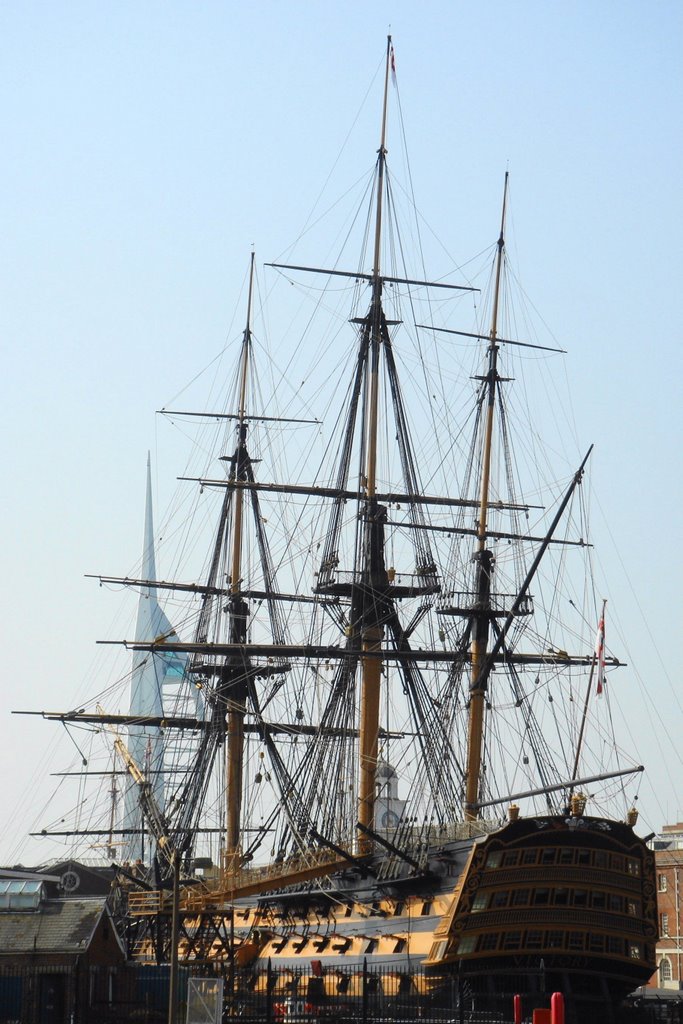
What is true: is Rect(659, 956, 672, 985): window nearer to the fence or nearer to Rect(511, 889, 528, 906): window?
the fence

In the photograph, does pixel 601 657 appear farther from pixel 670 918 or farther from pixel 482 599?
pixel 670 918

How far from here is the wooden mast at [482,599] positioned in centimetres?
6444

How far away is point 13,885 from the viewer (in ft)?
163

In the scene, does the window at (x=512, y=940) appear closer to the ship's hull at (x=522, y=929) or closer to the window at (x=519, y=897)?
the ship's hull at (x=522, y=929)

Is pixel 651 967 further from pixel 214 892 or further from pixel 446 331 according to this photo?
pixel 446 331

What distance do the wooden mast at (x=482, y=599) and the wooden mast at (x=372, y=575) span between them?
12.7 feet

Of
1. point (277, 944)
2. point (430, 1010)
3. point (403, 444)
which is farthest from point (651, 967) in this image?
point (403, 444)

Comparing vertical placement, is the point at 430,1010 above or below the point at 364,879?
below

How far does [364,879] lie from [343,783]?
353 inches

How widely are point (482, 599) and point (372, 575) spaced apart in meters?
5.07

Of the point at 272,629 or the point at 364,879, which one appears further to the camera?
the point at 272,629

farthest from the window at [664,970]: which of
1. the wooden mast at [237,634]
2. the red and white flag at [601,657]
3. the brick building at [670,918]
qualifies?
the red and white flag at [601,657]

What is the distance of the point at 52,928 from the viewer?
45.0 m

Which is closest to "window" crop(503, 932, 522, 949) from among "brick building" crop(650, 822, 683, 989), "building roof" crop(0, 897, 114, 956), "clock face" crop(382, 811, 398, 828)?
"building roof" crop(0, 897, 114, 956)
